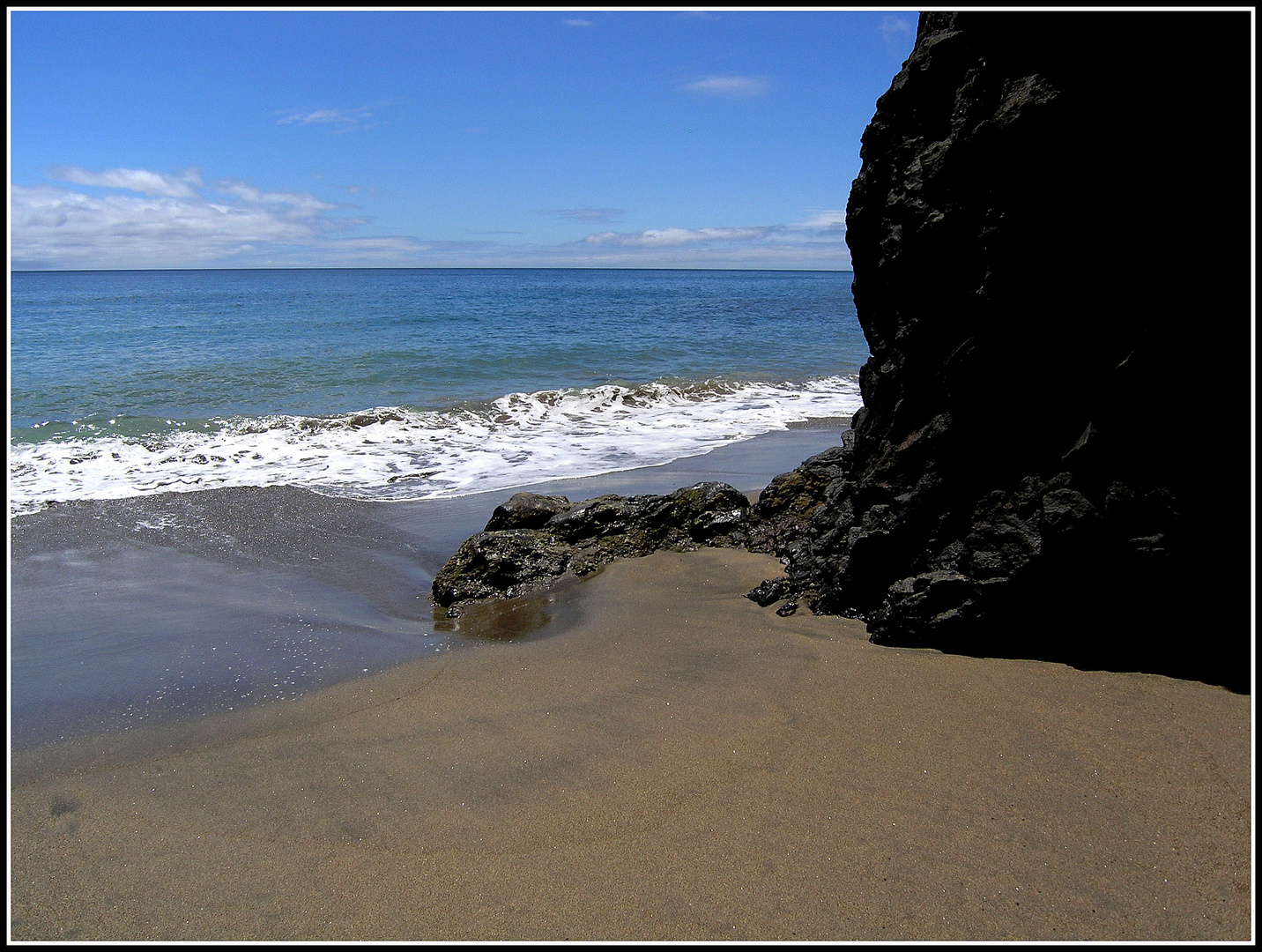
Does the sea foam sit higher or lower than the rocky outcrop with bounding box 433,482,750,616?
higher

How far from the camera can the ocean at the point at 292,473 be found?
14.5 ft

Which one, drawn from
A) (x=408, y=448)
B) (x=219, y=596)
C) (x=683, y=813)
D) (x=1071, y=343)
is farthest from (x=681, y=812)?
(x=408, y=448)

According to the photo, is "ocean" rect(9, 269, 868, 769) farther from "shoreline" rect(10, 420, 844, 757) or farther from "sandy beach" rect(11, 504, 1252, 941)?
"sandy beach" rect(11, 504, 1252, 941)

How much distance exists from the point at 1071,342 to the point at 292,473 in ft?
26.4

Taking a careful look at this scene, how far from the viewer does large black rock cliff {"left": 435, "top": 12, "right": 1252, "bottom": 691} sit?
320cm

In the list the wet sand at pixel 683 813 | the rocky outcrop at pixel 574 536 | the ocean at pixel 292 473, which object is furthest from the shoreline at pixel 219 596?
the wet sand at pixel 683 813

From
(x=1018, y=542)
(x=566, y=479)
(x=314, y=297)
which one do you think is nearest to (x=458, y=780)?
(x=1018, y=542)

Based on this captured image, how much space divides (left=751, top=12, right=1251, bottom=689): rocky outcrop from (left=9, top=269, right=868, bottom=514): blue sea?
5468 millimetres

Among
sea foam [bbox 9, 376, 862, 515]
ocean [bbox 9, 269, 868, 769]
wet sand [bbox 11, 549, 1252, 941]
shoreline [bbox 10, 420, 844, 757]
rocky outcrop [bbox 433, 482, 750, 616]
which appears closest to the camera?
wet sand [bbox 11, 549, 1252, 941]

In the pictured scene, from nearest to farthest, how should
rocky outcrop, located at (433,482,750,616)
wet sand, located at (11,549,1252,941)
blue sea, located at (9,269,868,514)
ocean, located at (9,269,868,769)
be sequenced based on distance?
1. wet sand, located at (11,549,1252,941)
2. ocean, located at (9,269,868,769)
3. rocky outcrop, located at (433,482,750,616)
4. blue sea, located at (9,269,868,514)

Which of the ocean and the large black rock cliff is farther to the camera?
the ocean

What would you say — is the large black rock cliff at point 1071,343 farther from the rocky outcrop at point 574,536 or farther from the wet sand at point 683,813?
the rocky outcrop at point 574,536

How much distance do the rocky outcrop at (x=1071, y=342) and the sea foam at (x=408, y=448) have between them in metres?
5.37

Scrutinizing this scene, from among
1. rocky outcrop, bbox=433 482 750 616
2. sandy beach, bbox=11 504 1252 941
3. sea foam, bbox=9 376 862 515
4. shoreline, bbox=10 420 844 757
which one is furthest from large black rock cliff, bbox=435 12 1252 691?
sea foam, bbox=9 376 862 515
